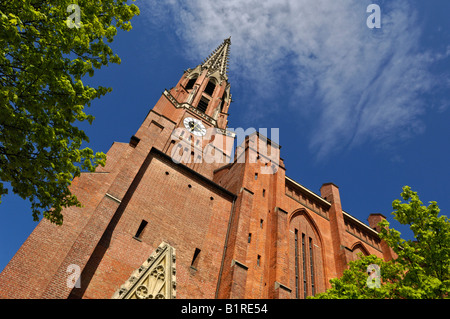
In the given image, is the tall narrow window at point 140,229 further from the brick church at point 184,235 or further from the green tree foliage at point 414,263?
the green tree foliage at point 414,263

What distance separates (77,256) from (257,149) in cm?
1408

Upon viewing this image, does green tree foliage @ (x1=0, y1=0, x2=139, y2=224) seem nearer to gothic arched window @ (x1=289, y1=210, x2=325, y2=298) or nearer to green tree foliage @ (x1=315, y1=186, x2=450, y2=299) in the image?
green tree foliage @ (x1=315, y1=186, x2=450, y2=299)

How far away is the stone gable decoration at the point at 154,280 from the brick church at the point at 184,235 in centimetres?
4

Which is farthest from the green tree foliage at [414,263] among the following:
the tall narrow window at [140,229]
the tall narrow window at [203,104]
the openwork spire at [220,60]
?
the openwork spire at [220,60]

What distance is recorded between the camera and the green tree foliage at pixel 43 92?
5977 mm

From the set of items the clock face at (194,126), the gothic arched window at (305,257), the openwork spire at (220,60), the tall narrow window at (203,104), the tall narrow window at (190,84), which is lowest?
the gothic arched window at (305,257)

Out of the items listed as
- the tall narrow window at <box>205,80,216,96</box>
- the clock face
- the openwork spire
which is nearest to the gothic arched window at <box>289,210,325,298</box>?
the clock face

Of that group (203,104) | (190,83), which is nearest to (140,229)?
(203,104)

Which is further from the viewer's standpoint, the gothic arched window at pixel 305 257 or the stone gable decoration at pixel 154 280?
the gothic arched window at pixel 305 257

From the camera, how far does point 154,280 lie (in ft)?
41.0

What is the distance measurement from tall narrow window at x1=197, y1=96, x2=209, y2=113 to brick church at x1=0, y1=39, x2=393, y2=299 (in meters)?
11.2

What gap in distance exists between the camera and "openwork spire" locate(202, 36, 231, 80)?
137 ft

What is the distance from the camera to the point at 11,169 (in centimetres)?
662
